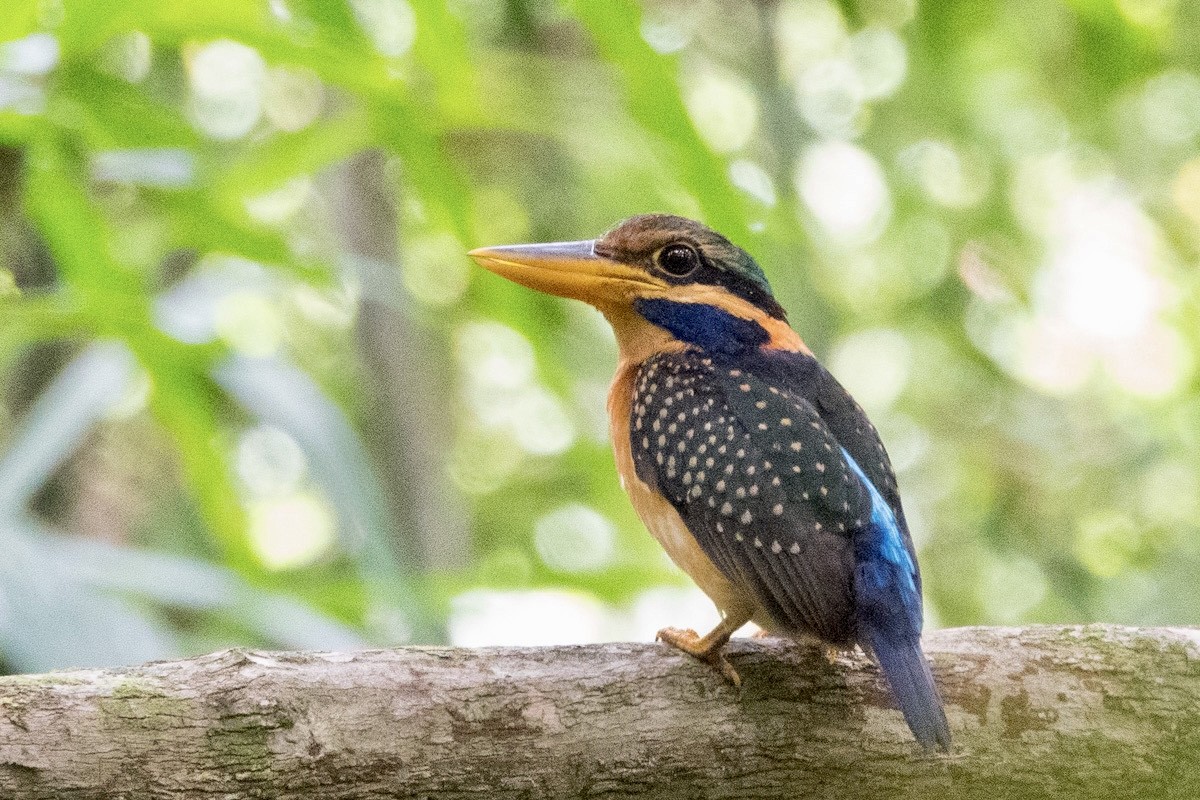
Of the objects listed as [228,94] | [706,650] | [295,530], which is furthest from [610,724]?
[295,530]

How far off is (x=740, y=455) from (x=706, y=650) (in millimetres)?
406

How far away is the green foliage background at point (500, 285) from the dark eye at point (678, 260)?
8.4 inches

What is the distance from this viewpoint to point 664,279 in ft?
10.1

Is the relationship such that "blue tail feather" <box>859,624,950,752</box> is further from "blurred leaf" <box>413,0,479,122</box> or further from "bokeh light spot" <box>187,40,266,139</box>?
"bokeh light spot" <box>187,40,266,139</box>

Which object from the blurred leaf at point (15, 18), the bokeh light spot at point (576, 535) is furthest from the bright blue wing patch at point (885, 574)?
the bokeh light spot at point (576, 535)

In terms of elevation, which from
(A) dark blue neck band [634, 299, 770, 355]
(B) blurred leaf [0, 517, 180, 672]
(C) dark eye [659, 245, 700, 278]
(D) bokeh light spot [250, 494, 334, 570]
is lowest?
(B) blurred leaf [0, 517, 180, 672]

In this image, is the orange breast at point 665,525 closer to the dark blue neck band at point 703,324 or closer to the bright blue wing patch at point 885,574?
the dark blue neck band at point 703,324

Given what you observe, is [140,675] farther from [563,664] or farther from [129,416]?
[129,416]

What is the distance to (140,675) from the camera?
2.19m

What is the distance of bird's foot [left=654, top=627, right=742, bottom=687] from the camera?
2.48m

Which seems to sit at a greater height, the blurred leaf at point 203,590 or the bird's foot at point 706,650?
the blurred leaf at point 203,590

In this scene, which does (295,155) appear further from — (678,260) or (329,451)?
(678,260)

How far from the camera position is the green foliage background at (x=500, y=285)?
3010 millimetres

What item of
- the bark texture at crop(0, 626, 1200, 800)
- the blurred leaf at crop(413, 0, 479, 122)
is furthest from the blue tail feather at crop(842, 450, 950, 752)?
the blurred leaf at crop(413, 0, 479, 122)
